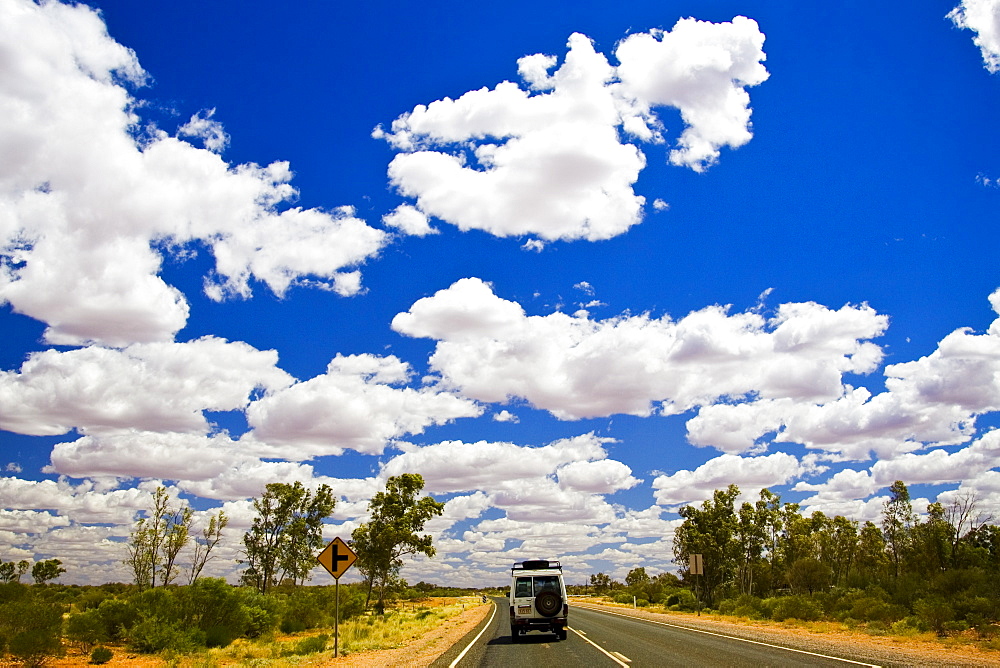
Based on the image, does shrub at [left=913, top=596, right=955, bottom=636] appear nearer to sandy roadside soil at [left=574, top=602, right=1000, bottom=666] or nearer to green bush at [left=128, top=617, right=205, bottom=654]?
sandy roadside soil at [left=574, top=602, right=1000, bottom=666]

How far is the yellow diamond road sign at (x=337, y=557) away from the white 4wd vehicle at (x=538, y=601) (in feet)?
21.7

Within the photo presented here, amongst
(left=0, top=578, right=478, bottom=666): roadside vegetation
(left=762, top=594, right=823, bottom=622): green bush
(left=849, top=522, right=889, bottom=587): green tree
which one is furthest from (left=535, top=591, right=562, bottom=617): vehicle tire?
(left=849, top=522, right=889, bottom=587): green tree

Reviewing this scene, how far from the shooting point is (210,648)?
2680 cm

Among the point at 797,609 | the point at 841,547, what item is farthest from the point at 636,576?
the point at 797,609

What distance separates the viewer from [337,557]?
2256cm

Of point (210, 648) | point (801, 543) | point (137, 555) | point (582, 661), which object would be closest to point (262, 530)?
point (137, 555)

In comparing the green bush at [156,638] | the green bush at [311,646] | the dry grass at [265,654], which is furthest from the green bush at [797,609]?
the green bush at [156,638]

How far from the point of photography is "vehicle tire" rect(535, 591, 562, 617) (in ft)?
84.5

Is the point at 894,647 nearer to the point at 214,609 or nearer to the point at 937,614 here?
the point at 937,614

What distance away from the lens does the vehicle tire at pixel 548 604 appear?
25.8 metres

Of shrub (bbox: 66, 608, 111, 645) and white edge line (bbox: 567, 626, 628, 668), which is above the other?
shrub (bbox: 66, 608, 111, 645)

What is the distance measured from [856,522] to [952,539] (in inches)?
1352

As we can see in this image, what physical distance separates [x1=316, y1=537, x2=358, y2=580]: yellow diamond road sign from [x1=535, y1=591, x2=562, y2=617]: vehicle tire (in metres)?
7.17

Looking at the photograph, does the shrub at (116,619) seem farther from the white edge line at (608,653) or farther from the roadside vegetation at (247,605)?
the white edge line at (608,653)
